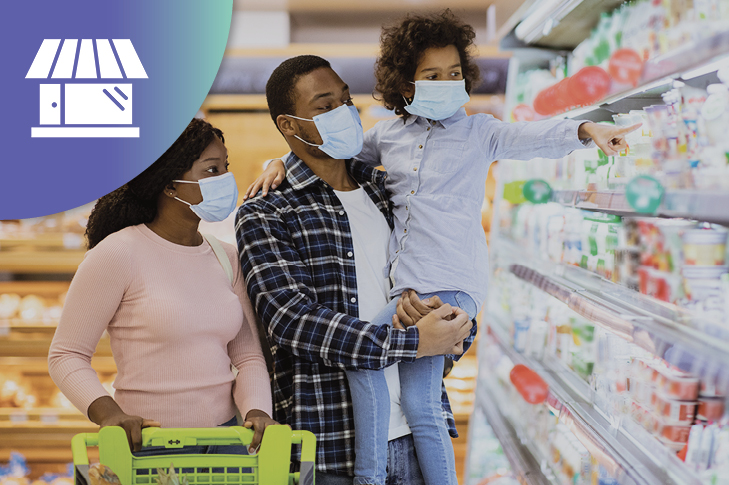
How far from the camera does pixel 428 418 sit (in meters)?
1.62

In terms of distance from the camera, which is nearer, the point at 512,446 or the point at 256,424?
the point at 256,424

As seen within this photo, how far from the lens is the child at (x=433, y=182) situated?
158 cm

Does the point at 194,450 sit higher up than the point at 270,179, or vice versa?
the point at 270,179

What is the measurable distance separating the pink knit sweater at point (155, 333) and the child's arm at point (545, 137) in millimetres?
864

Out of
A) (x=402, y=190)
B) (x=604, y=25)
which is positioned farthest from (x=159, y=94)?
(x=604, y=25)

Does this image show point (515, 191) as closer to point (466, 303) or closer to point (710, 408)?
point (466, 303)

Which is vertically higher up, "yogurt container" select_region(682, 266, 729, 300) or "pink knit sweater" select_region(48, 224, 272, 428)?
"yogurt container" select_region(682, 266, 729, 300)

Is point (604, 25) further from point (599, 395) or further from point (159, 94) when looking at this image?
point (159, 94)

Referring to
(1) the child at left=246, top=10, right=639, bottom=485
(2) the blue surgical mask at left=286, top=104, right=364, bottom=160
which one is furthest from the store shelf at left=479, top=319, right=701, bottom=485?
(2) the blue surgical mask at left=286, top=104, right=364, bottom=160

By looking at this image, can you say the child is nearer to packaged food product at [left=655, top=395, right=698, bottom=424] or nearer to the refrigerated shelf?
the refrigerated shelf

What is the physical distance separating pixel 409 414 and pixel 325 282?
412 mm

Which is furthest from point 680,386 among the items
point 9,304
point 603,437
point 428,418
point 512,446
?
point 9,304

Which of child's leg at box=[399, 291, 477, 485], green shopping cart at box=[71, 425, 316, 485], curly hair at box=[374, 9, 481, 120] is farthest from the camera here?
curly hair at box=[374, 9, 481, 120]

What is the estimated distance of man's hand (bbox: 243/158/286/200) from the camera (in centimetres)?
168
